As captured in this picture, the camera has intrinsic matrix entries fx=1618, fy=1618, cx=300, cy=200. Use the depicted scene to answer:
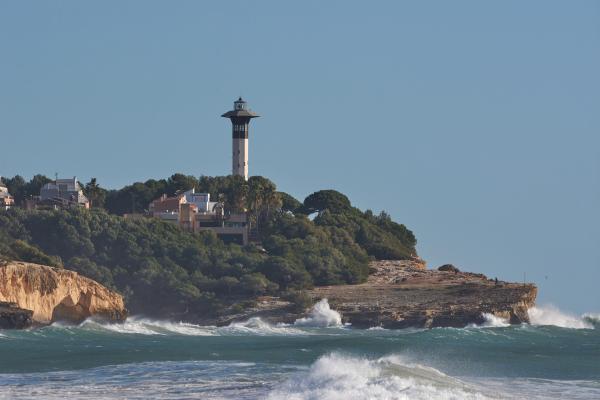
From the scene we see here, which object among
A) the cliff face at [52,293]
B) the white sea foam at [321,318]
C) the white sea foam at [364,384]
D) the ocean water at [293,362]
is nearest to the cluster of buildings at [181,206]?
the white sea foam at [321,318]

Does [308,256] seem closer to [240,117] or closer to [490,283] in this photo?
[490,283]

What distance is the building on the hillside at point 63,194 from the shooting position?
100 meters

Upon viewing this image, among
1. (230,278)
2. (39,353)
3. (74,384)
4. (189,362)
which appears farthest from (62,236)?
(74,384)

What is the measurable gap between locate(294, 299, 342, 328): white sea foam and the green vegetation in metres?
1.09

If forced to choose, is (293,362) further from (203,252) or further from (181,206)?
(181,206)

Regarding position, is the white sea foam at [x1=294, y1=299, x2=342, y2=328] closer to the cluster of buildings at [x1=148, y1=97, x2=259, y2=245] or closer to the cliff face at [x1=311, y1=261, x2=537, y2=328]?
the cliff face at [x1=311, y1=261, x2=537, y2=328]

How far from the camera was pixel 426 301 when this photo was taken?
83250 mm

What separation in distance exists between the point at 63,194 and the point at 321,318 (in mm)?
27735

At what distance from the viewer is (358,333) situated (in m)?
74.7

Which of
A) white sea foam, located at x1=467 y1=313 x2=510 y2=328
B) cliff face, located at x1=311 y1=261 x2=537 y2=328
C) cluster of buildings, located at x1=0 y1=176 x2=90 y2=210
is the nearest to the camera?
white sea foam, located at x1=467 y1=313 x2=510 y2=328

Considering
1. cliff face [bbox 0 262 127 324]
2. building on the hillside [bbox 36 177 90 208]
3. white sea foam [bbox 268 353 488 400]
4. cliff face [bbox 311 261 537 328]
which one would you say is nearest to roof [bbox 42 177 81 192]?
building on the hillside [bbox 36 177 90 208]

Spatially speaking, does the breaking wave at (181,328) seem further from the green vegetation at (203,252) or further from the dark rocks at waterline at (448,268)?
the dark rocks at waterline at (448,268)

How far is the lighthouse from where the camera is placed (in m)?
108

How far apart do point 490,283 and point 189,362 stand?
4408cm
